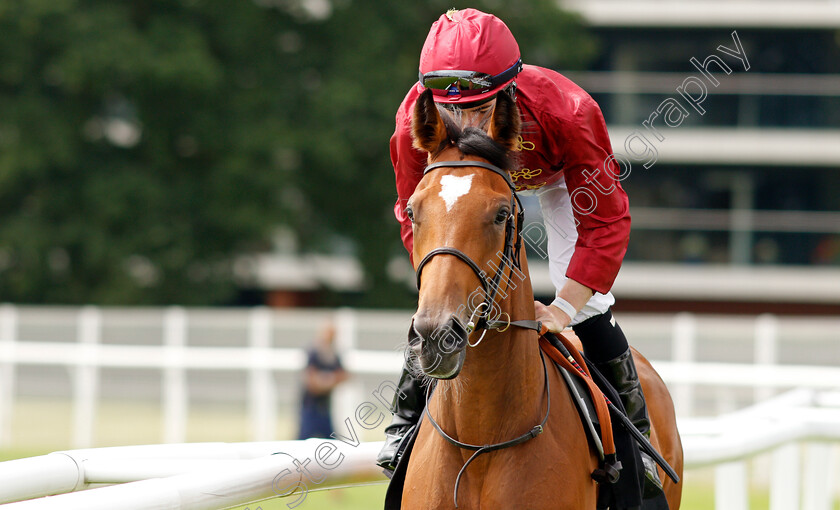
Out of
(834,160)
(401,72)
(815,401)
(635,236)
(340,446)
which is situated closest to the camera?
(340,446)

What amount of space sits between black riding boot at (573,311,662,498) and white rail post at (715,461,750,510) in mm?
1631

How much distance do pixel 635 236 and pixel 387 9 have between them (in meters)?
10.4

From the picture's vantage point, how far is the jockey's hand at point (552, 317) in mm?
3080

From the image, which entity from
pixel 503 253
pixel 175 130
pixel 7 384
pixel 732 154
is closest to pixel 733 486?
pixel 503 253

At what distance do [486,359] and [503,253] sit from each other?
0.33 meters

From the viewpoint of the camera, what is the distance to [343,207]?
22781mm

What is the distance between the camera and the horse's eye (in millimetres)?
2713

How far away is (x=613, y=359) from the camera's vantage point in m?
3.66

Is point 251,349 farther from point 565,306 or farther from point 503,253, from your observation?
point 503,253

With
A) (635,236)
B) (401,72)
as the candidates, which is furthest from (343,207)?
(635,236)

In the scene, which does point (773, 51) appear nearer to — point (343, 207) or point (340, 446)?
point (343, 207)

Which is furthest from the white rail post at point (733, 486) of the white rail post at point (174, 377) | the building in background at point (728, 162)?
the building in background at point (728, 162)

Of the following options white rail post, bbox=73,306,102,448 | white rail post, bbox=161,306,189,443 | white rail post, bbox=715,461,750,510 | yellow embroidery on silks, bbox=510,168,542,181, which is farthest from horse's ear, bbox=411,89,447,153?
white rail post, bbox=73,306,102,448

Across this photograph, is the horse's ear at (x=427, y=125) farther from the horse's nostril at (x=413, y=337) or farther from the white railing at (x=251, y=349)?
the white railing at (x=251, y=349)
